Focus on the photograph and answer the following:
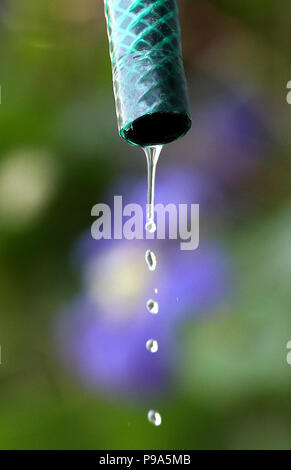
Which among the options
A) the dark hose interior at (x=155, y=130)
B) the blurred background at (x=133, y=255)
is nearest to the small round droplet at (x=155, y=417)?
the blurred background at (x=133, y=255)

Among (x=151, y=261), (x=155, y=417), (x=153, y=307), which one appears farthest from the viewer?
(x=155, y=417)

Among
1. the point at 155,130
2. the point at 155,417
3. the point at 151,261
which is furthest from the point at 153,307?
the point at 155,130

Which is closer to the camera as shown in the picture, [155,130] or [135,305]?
[155,130]

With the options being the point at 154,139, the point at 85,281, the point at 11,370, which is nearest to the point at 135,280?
the point at 85,281

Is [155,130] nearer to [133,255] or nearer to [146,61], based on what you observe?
[146,61]

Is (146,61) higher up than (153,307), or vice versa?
(153,307)

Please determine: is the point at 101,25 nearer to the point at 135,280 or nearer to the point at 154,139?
the point at 135,280
